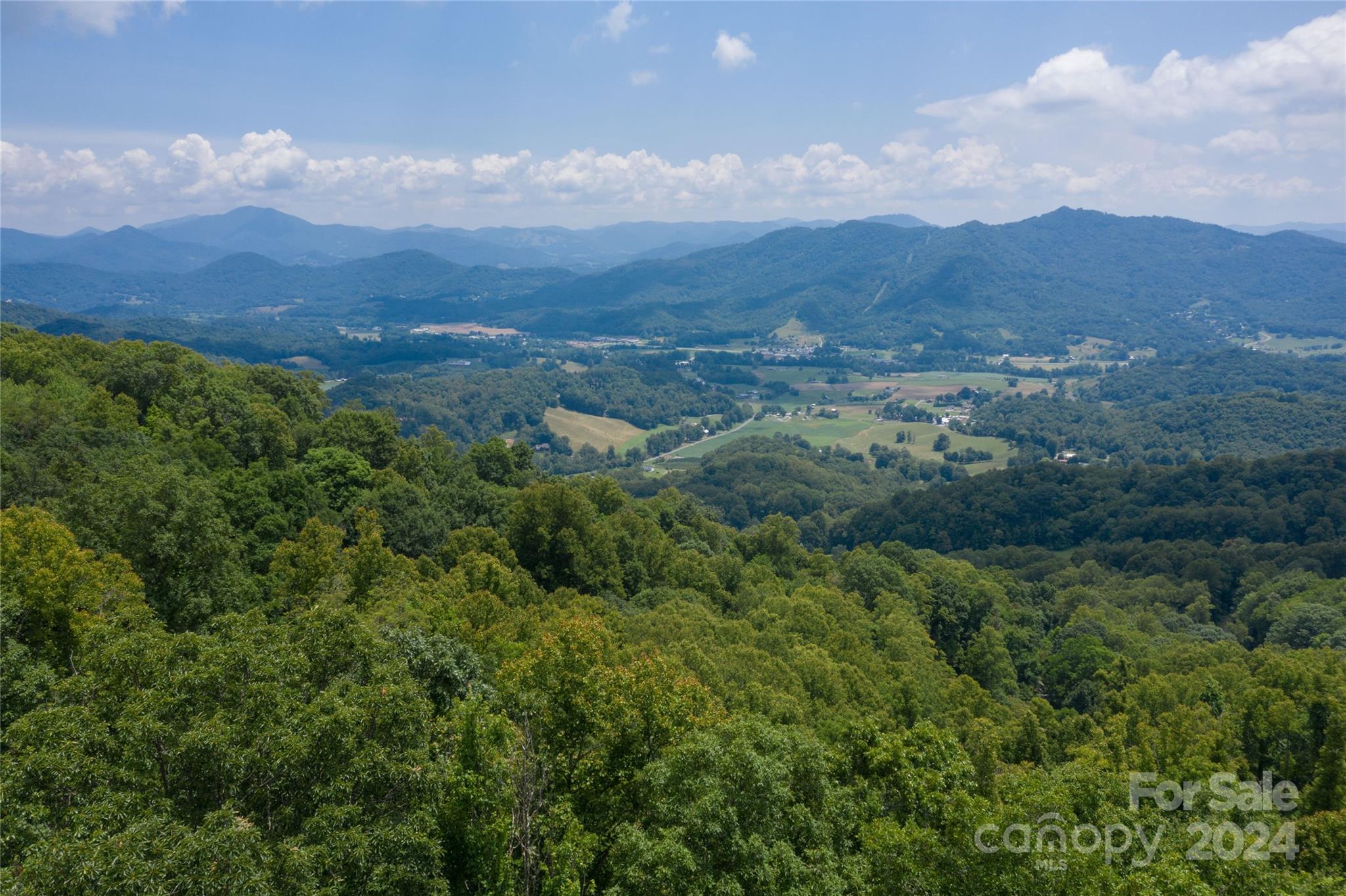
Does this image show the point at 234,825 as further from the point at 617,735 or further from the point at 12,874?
the point at 617,735

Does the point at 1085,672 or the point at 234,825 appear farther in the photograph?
the point at 1085,672

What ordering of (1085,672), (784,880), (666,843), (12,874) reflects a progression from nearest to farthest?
(12,874)
(666,843)
(784,880)
(1085,672)

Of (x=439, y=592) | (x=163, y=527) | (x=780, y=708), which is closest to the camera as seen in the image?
(x=780, y=708)

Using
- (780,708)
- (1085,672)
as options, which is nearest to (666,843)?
(780,708)

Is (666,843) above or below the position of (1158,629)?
above

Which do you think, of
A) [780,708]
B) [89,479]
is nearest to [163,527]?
[89,479]

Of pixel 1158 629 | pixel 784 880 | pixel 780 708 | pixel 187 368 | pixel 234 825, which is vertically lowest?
pixel 1158 629

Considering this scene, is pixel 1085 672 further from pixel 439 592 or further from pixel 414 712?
pixel 414 712
